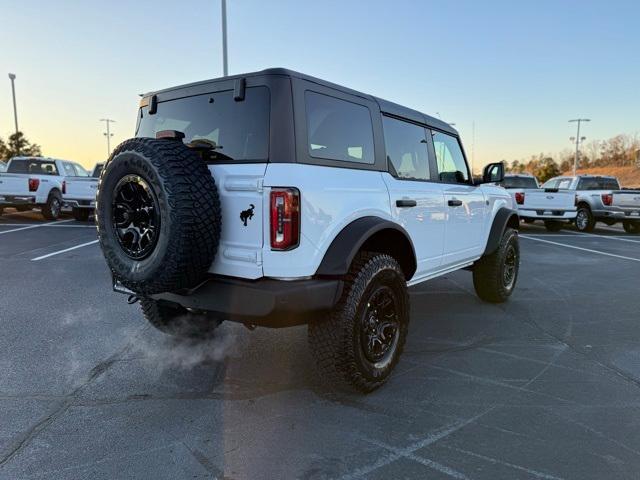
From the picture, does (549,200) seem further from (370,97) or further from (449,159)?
(370,97)

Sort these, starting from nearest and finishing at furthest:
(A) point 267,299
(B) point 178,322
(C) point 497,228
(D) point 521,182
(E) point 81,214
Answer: (A) point 267,299
(B) point 178,322
(C) point 497,228
(E) point 81,214
(D) point 521,182

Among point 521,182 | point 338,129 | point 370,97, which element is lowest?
point 521,182

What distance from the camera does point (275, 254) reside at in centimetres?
268

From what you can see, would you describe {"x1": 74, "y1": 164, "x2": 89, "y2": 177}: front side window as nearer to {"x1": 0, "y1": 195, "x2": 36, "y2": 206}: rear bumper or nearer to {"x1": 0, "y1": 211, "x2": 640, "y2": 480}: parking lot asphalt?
{"x1": 0, "y1": 195, "x2": 36, "y2": 206}: rear bumper

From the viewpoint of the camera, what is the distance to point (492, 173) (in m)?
5.04

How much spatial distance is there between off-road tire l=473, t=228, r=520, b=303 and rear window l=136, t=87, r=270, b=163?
11.6 feet

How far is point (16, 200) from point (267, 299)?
46.3 feet

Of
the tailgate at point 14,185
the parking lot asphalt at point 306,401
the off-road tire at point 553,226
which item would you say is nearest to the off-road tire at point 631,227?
the off-road tire at point 553,226

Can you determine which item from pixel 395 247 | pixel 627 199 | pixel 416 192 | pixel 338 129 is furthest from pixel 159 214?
pixel 627 199

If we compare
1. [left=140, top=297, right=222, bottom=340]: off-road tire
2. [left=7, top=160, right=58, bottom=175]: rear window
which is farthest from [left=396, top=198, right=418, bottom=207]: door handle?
[left=7, top=160, right=58, bottom=175]: rear window

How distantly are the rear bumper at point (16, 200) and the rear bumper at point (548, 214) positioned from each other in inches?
567

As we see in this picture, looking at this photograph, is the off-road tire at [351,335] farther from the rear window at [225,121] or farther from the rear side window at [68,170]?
the rear side window at [68,170]

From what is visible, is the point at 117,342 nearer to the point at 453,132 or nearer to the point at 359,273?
the point at 359,273

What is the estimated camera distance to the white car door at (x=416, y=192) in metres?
3.61
